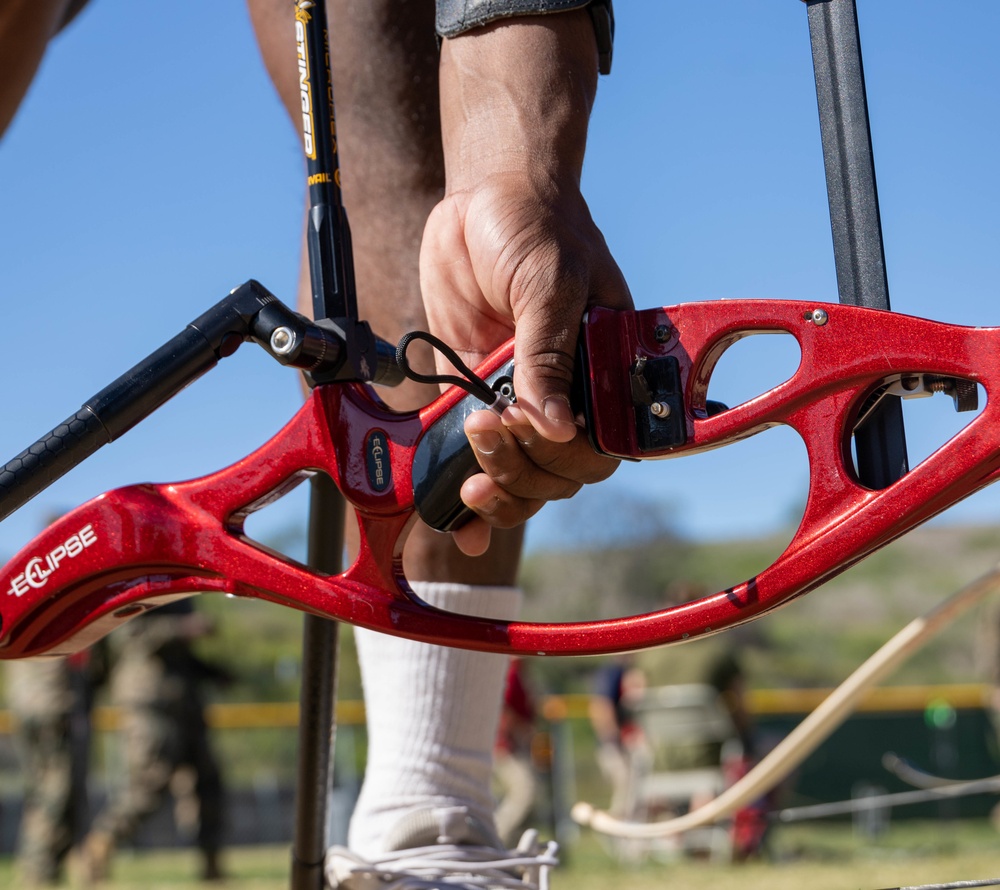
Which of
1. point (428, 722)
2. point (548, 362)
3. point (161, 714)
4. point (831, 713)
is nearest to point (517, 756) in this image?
point (161, 714)

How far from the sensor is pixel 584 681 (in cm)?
2252

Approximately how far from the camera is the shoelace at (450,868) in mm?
1029

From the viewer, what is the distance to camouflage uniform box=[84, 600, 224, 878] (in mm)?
5512

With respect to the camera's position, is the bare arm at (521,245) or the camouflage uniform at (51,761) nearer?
the bare arm at (521,245)

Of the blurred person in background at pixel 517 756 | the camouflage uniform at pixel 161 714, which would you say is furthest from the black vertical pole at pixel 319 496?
the blurred person in background at pixel 517 756

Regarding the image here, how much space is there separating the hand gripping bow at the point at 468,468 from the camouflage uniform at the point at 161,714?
4727mm

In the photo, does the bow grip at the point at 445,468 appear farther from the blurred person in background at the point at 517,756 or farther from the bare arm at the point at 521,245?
the blurred person in background at the point at 517,756

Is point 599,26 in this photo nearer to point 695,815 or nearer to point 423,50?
point 423,50

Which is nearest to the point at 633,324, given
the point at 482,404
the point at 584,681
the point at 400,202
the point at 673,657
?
the point at 482,404

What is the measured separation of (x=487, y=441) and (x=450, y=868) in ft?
1.50

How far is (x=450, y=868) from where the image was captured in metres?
1.04

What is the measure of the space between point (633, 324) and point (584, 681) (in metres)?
22.2

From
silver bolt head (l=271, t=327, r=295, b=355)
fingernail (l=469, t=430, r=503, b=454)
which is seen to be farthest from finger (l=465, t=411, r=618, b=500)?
silver bolt head (l=271, t=327, r=295, b=355)

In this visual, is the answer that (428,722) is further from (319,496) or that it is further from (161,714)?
(161,714)
